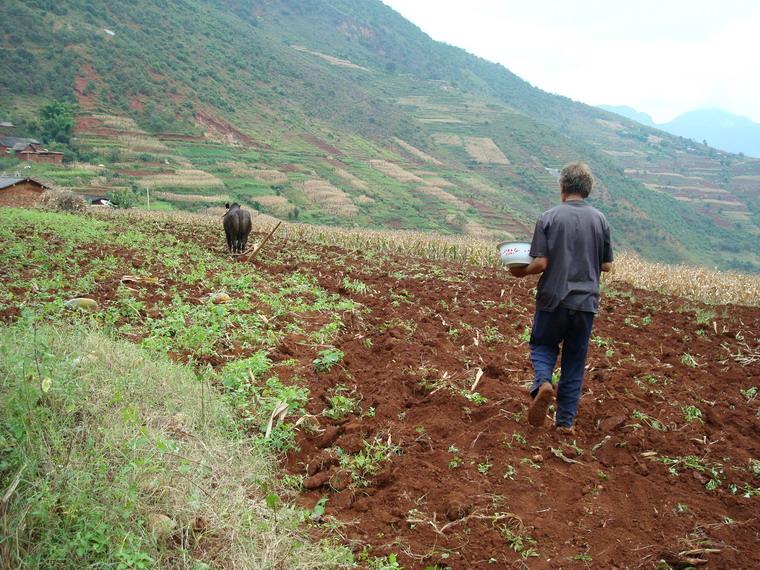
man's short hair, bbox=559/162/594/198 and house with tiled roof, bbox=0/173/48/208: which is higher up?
man's short hair, bbox=559/162/594/198

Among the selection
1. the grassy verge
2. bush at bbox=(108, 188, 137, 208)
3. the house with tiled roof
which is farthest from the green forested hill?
the grassy verge

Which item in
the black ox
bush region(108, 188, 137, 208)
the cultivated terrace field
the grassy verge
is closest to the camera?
the grassy verge

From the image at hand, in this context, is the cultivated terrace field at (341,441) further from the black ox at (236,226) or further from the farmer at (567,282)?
the black ox at (236,226)

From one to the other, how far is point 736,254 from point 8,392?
64.7 m

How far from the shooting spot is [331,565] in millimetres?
3006

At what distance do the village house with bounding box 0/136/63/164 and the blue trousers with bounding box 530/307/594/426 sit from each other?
45344 millimetres

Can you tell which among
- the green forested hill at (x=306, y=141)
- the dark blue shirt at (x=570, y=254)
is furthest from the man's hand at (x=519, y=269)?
the green forested hill at (x=306, y=141)

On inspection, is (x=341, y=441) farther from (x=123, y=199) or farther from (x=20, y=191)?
(x=123, y=199)

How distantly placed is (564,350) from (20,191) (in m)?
28.5

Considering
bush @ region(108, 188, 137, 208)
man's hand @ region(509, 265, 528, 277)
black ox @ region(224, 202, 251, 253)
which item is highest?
man's hand @ region(509, 265, 528, 277)

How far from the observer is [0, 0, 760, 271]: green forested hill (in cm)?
4950

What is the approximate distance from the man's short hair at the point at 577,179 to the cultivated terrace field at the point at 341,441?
1797 millimetres

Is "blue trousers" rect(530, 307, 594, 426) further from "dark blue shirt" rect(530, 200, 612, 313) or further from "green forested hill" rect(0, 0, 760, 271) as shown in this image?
"green forested hill" rect(0, 0, 760, 271)

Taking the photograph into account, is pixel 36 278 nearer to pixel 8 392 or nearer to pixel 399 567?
pixel 8 392
